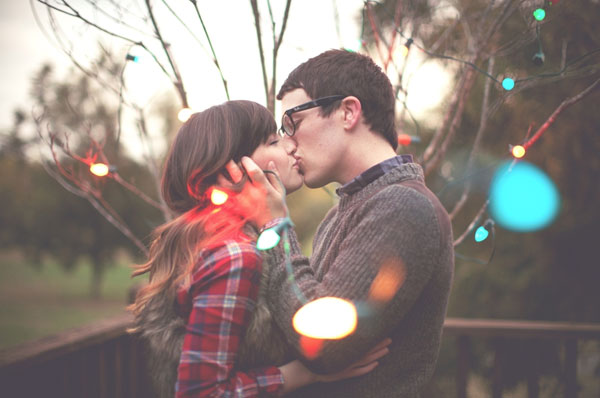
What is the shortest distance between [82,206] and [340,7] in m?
17.2

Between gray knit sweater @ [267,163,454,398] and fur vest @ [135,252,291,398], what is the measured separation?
0.14 ft

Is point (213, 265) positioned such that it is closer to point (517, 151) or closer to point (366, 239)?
point (366, 239)

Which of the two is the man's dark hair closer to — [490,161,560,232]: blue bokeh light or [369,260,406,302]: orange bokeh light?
[369,260,406,302]: orange bokeh light

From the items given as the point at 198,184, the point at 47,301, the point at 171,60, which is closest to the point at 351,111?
the point at 198,184

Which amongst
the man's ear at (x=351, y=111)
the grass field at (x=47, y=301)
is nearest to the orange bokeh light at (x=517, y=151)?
the man's ear at (x=351, y=111)

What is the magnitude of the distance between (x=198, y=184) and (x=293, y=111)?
1.47ft

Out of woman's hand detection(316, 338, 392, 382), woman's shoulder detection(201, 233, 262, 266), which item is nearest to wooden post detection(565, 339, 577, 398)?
woman's hand detection(316, 338, 392, 382)

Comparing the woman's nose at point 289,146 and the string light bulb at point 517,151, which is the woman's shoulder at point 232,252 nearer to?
the woman's nose at point 289,146

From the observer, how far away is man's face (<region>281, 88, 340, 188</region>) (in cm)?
159

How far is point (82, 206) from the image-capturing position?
17.0 metres

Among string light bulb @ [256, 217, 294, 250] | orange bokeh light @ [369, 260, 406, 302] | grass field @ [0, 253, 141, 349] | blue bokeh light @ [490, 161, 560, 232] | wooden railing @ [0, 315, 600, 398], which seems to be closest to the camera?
string light bulb @ [256, 217, 294, 250]

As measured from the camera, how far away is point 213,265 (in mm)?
1248

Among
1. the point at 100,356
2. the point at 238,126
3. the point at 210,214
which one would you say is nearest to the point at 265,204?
the point at 210,214

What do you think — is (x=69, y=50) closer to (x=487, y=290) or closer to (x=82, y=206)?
→ (x=487, y=290)
